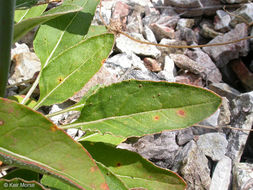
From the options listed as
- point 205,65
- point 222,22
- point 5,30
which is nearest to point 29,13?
point 5,30

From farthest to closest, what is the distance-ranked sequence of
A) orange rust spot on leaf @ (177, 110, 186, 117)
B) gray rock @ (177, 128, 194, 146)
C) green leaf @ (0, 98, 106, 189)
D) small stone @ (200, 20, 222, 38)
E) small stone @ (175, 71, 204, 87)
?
small stone @ (200, 20, 222, 38)
small stone @ (175, 71, 204, 87)
gray rock @ (177, 128, 194, 146)
orange rust spot on leaf @ (177, 110, 186, 117)
green leaf @ (0, 98, 106, 189)

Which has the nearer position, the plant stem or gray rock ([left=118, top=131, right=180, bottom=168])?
the plant stem

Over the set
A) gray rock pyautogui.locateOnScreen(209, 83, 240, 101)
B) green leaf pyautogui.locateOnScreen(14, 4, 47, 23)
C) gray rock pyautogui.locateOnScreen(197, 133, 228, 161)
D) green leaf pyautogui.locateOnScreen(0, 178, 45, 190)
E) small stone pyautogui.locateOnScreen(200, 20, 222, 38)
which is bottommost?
gray rock pyautogui.locateOnScreen(197, 133, 228, 161)

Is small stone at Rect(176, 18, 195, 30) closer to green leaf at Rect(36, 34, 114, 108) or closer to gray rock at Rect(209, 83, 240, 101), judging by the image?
gray rock at Rect(209, 83, 240, 101)

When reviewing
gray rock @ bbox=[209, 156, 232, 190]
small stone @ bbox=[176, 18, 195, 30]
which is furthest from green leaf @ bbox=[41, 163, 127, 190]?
small stone @ bbox=[176, 18, 195, 30]

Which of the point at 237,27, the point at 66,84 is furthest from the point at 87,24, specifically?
the point at 237,27

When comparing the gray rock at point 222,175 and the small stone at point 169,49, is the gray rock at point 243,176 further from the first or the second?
the small stone at point 169,49

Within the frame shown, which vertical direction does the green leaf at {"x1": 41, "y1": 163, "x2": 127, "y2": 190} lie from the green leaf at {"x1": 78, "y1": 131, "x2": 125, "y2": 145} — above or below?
above
